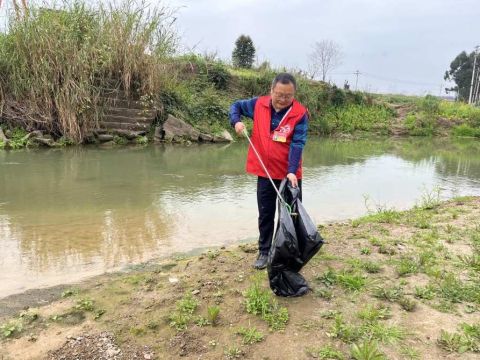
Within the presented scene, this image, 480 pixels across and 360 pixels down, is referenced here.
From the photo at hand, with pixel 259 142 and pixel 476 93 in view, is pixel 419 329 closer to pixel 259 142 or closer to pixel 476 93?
pixel 259 142

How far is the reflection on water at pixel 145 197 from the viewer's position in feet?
14.9

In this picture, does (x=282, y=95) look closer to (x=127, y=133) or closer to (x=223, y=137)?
(x=127, y=133)

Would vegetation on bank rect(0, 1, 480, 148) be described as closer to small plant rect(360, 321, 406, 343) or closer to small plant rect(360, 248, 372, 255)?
small plant rect(360, 248, 372, 255)

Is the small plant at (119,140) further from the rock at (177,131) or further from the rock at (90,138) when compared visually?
the rock at (177,131)

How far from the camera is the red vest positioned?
11.7 ft

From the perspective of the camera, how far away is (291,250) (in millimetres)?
3053

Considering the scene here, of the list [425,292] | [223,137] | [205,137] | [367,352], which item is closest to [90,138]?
[205,137]

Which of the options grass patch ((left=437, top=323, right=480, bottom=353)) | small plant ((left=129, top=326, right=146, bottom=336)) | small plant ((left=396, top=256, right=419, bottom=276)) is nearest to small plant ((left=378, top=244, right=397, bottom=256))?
small plant ((left=396, top=256, right=419, bottom=276))

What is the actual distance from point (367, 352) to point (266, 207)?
1617 millimetres

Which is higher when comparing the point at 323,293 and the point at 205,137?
the point at 205,137

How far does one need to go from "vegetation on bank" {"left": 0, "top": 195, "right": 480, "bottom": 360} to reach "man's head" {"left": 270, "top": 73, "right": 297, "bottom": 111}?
53.3 inches

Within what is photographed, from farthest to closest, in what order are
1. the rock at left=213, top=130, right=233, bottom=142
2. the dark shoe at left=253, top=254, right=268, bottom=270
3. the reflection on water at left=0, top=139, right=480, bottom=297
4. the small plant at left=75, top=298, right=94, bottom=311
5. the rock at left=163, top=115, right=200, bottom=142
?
1. the rock at left=213, top=130, right=233, bottom=142
2. the rock at left=163, top=115, right=200, bottom=142
3. the reflection on water at left=0, top=139, right=480, bottom=297
4. the dark shoe at left=253, top=254, right=268, bottom=270
5. the small plant at left=75, top=298, right=94, bottom=311

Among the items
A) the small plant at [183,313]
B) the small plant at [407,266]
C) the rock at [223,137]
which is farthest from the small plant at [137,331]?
the rock at [223,137]

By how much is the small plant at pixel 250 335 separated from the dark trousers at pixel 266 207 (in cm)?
116
